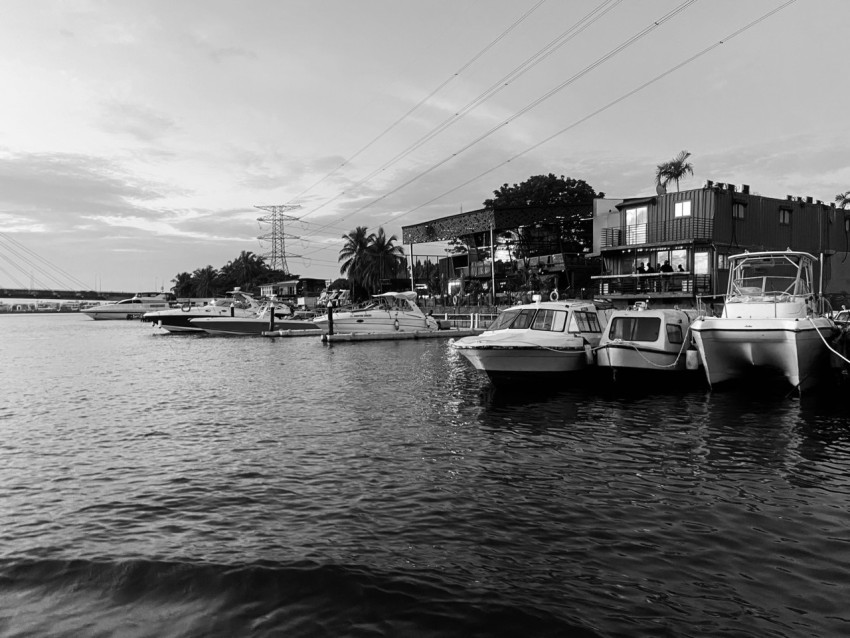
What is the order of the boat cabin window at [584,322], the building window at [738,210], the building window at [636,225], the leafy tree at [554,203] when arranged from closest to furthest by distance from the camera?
the boat cabin window at [584,322], the building window at [738,210], the building window at [636,225], the leafy tree at [554,203]

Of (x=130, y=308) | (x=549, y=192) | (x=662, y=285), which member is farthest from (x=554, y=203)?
(x=130, y=308)

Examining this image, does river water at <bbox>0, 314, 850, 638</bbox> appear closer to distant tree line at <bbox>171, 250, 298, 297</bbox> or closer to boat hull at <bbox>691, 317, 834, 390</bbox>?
boat hull at <bbox>691, 317, 834, 390</bbox>

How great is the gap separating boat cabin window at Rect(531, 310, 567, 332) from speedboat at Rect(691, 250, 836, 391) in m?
4.13

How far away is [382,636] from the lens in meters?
5.23

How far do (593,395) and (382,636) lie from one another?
45.6ft

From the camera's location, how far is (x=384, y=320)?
148 feet

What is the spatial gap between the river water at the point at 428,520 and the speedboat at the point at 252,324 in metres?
34.5

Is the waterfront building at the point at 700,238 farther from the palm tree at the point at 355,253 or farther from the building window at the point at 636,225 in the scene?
the palm tree at the point at 355,253

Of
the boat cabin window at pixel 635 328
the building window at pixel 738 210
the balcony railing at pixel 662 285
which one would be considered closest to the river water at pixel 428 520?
the boat cabin window at pixel 635 328

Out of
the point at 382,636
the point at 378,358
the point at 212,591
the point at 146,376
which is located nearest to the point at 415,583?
the point at 382,636

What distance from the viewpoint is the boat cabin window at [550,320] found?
65.1 feet

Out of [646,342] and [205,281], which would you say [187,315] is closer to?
[646,342]

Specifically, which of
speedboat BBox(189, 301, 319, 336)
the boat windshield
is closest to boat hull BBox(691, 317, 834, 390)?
the boat windshield

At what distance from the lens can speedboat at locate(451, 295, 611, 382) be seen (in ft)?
59.9
